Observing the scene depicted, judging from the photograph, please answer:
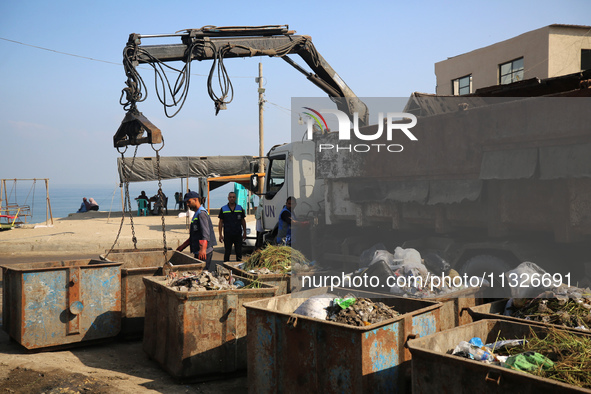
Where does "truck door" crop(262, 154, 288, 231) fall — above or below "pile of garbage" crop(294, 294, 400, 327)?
above

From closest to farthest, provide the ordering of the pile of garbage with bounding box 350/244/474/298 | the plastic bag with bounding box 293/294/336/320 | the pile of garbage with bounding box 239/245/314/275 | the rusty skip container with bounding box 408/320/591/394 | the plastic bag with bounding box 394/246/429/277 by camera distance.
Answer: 1. the rusty skip container with bounding box 408/320/591/394
2. the plastic bag with bounding box 293/294/336/320
3. the pile of garbage with bounding box 350/244/474/298
4. the plastic bag with bounding box 394/246/429/277
5. the pile of garbage with bounding box 239/245/314/275

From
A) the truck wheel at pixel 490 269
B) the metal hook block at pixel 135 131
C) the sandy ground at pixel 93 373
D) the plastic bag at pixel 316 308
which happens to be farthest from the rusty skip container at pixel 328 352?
the metal hook block at pixel 135 131

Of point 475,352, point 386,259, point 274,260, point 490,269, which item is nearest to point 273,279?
point 274,260

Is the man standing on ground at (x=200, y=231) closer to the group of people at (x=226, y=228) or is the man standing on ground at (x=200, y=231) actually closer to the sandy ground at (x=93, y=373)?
the group of people at (x=226, y=228)

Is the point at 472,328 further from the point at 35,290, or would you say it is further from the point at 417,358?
the point at 35,290

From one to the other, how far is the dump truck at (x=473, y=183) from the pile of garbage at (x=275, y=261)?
1.88m

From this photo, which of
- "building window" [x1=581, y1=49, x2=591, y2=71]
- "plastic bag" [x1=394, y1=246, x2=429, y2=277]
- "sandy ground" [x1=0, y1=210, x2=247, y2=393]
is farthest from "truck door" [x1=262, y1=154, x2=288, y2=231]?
"building window" [x1=581, y1=49, x2=591, y2=71]

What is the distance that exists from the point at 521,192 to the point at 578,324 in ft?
8.79

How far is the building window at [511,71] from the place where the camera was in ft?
68.2

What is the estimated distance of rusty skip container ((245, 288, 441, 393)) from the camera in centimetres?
357

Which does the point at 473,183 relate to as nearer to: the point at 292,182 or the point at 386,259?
the point at 386,259

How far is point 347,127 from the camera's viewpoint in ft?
32.2

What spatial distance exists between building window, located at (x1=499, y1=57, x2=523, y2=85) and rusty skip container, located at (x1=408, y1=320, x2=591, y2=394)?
A: 19350mm

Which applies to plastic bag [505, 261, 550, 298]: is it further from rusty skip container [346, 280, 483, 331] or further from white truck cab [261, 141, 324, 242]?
white truck cab [261, 141, 324, 242]
